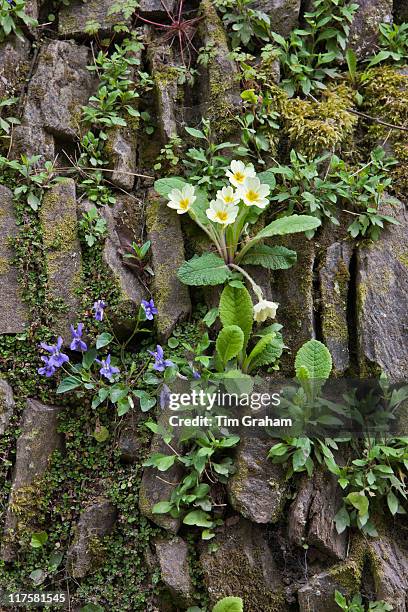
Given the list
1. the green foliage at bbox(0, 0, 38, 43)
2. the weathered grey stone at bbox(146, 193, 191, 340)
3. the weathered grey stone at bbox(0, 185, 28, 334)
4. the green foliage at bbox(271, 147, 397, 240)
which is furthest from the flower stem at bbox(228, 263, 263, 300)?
the green foliage at bbox(0, 0, 38, 43)

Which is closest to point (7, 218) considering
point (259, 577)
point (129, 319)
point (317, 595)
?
point (129, 319)

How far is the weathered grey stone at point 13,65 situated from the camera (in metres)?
4.10

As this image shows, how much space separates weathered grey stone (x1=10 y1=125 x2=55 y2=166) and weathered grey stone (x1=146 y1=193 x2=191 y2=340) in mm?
741

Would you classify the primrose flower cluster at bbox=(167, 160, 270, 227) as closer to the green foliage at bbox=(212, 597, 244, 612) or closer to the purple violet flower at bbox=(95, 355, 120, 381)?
the purple violet flower at bbox=(95, 355, 120, 381)

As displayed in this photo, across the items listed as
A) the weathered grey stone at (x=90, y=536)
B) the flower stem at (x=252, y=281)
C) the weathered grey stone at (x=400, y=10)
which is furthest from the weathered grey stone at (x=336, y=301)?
the weathered grey stone at (x=400, y=10)

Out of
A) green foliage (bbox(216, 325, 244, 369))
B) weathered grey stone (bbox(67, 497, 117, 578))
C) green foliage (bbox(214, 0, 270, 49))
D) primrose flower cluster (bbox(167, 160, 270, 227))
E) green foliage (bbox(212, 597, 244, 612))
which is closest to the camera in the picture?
green foliage (bbox(212, 597, 244, 612))

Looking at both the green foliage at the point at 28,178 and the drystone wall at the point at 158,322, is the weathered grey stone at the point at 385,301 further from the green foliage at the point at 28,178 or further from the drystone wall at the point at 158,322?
the green foliage at the point at 28,178

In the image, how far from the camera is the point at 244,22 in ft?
14.0

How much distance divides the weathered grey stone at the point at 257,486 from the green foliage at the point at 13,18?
3.25m

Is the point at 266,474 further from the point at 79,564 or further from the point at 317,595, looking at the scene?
the point at 79,564

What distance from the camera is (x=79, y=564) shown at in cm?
304

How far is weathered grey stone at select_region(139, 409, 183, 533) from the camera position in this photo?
3020mm

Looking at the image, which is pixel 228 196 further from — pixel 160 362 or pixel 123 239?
pixel 160 362

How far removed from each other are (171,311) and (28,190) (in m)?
1.23
